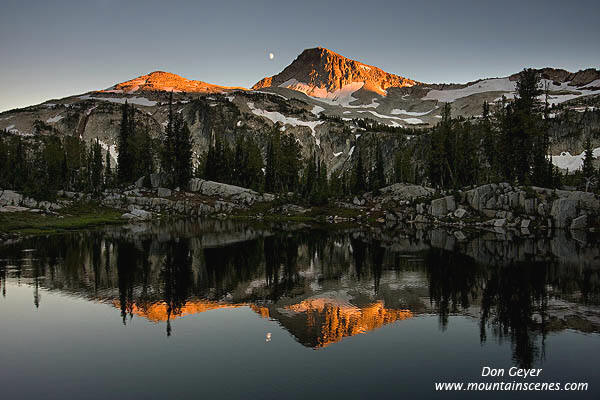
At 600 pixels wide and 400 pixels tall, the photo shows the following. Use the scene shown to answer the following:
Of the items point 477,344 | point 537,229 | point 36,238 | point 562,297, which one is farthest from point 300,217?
point 477,344

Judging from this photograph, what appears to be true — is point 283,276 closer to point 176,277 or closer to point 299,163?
point 176,277

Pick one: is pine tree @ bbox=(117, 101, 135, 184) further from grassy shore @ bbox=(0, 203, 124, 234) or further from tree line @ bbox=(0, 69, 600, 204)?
grassy shore @ bbox=(0, 203, 124, 234)

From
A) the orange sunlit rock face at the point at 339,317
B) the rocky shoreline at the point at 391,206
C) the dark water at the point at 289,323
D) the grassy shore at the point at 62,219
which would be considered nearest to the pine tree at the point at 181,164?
the rocky shoreline at the point at 391,206

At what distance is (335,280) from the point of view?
31.1 meters

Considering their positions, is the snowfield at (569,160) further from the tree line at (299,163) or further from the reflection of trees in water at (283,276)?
the reflection of trees in water at (283,276)

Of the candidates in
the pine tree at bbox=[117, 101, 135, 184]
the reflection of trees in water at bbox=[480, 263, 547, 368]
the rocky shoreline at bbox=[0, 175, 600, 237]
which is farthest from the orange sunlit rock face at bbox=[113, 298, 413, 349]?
the pine tree at bbox=[117, 101, 135, 184]

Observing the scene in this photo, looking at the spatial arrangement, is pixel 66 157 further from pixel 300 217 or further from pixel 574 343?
pixel 574 343

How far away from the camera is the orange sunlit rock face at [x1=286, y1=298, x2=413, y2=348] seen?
1912cm

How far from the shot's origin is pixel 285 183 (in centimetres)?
12575

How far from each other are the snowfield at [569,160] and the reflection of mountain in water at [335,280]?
14916cm

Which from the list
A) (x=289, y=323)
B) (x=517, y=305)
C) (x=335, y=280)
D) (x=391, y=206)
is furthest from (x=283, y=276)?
(x=391, y=206)

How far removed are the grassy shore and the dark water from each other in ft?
63.0

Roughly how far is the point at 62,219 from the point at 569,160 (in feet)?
636

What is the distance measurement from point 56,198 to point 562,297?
3496 inches
